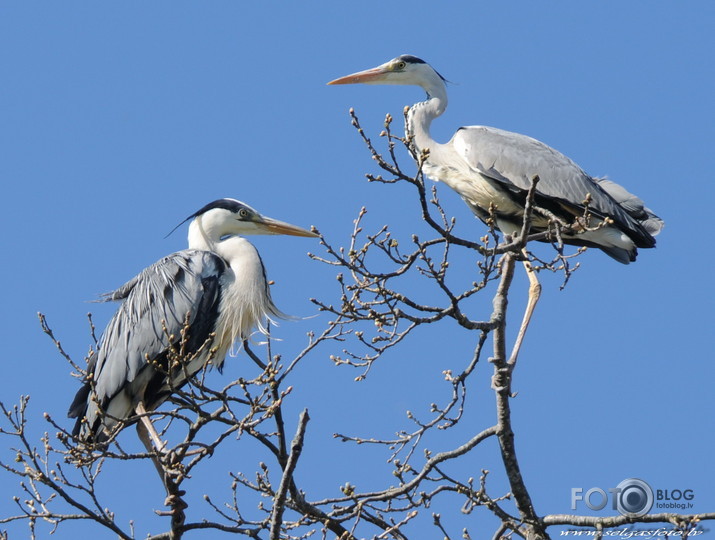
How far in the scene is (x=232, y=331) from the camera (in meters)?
6.76

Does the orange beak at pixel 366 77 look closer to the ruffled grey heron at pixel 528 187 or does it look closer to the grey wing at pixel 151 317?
the ruffled grey heron at pixel 528 187

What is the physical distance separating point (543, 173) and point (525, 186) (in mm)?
237

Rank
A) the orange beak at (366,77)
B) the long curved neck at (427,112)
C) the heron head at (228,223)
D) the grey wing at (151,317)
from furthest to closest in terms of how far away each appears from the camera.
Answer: the orange beak at (366,77) → the long curved neck at (427,112) → the heron head at (228,223) → the grey wing at (151,317)

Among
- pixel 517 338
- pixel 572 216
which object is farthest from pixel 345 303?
pixel 572 216

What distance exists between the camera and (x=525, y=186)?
7.37 m

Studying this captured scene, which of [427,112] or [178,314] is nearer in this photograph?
[178,314]

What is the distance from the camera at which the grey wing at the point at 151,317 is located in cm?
629

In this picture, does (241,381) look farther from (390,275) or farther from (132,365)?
(132,365)

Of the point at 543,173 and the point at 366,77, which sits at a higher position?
the point at 366,77

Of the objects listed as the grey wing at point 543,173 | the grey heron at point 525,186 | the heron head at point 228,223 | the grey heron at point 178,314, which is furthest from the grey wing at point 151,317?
the grey wing at point 543,173

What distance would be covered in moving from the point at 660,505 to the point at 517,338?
71.0 inches

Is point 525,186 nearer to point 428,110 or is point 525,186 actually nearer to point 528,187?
point 528,187

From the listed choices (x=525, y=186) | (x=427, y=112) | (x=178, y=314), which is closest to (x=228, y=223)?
(x=178, y=314)

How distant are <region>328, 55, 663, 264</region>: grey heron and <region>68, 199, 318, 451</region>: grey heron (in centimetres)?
122
